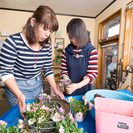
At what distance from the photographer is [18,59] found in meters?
0.90

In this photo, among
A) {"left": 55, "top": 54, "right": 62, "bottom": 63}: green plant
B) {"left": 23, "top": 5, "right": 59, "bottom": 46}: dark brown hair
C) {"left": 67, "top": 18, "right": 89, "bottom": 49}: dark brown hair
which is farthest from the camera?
{"left": 55, "top": 54, "right": 62, "bottom": 63}: green plant

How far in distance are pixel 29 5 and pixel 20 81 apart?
2.99m

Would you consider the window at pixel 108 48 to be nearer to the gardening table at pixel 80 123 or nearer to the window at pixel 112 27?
the window at pixel 112 27

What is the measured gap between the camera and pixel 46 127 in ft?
1.58

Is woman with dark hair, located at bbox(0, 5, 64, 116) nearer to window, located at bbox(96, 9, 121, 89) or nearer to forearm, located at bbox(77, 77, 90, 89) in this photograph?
forearm, located at bbox(77, 77, 90, 89)

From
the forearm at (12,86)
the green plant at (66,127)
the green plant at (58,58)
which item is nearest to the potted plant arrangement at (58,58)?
the green plant at (58,58)

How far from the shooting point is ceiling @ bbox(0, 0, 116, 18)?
2801 millimetres

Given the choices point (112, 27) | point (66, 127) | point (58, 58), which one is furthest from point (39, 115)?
point (112, 27)

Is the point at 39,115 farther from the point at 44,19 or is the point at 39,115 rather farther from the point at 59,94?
the point at 44,19

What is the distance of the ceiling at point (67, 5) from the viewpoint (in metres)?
2.80

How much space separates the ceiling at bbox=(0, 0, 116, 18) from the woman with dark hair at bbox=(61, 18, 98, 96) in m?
2.18

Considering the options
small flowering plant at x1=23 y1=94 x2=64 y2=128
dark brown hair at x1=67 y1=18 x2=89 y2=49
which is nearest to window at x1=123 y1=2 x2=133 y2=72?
dark brown hair at x1=67 y1=18 x2=89 y2=49

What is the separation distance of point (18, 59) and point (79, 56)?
66 cm

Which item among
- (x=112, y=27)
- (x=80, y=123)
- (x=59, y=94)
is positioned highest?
(x=112, y=27)
